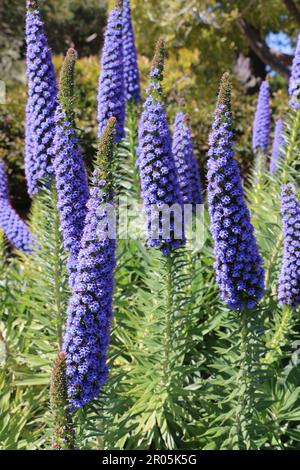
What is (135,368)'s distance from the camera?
4070mm

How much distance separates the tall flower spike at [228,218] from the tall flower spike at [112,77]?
171 cm

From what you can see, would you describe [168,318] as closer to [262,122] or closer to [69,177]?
[69,177]

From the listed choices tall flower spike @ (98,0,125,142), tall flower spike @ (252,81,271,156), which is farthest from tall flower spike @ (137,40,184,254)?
tall flower spike @ (252,81,271,156)

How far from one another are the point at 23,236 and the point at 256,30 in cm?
1246

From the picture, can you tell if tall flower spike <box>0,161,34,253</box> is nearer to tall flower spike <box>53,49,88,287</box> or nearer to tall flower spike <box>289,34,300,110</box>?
tall flower spike <box>53,49,88,287</box>

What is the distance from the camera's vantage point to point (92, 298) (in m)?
2.78

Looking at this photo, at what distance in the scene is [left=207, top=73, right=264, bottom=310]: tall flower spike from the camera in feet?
9.80

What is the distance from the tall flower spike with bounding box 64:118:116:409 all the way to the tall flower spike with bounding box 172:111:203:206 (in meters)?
1.65

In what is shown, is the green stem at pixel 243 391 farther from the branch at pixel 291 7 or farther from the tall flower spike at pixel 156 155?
the branch at pixel 291 7

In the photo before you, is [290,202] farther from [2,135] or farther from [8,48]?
[8,48]

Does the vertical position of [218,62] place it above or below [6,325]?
above

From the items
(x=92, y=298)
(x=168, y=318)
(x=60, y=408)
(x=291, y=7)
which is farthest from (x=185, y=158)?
→ (x=291, y=7)

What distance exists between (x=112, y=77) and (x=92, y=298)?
2458mm
